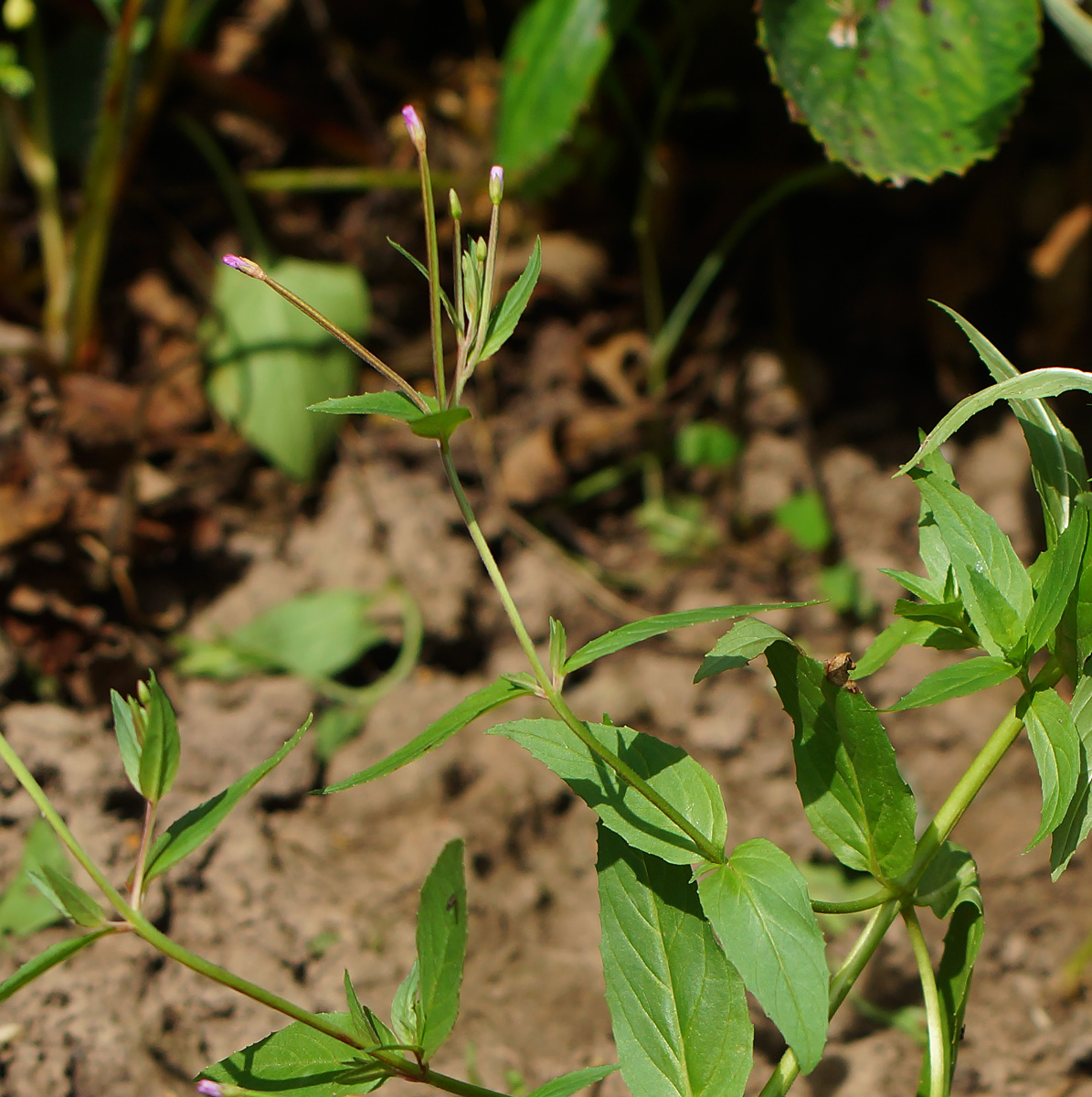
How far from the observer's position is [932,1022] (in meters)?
0.96

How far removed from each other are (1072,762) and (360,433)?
166cm

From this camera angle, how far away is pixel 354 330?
223cm

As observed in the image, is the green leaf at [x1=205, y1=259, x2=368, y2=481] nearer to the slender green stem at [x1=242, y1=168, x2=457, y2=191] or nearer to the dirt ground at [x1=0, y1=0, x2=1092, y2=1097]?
the dirt ground at [x1=0, y1=0, x2=1092, y2=1097]

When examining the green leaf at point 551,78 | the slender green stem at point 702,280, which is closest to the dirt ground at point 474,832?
the slender green stem at point 702,280

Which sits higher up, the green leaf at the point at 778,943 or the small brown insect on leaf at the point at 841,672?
the small brown insect on leaf at the point at 841,672

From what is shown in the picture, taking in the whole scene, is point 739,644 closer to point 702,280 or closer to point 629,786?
point 629,786

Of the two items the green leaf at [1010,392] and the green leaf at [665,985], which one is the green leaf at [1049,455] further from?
the green leaf at [665,985]

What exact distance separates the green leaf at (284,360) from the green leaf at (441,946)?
133cm

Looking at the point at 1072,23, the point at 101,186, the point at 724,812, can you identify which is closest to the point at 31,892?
the point at 724,812

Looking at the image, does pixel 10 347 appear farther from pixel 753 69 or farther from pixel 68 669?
pixel 753 69

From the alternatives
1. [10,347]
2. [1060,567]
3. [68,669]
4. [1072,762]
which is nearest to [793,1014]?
[1072,762]

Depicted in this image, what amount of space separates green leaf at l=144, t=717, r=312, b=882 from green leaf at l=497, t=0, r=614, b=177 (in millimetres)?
1376

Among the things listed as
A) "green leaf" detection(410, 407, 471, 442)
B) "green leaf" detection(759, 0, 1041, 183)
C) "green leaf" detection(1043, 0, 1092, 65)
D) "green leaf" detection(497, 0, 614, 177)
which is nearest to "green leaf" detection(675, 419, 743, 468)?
"green leaf" detection(497, 0, 614, 177)

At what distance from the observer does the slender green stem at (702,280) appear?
227cm
